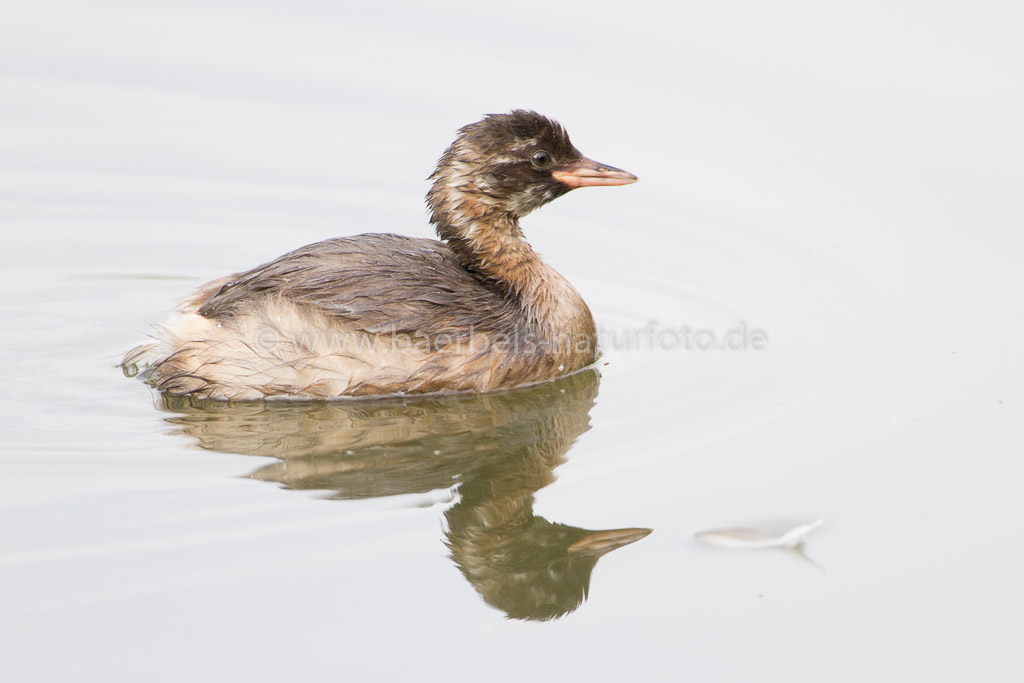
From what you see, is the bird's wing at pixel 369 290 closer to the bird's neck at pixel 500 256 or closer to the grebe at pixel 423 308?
the grebe at pixel 423 308

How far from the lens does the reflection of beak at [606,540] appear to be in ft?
17.8

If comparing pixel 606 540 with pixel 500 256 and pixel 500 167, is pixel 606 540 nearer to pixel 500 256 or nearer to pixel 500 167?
pixel 500 256

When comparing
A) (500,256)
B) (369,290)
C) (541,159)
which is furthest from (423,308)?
(541,159)

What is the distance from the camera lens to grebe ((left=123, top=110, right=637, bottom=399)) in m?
6.61

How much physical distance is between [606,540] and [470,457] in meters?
1.00

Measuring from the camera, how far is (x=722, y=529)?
5539mm

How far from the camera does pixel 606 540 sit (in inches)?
215

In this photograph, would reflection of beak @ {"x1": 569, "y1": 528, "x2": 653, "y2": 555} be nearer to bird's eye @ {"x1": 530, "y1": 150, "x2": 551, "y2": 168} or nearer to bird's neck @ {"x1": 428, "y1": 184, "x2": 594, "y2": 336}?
bird's neck @ {"x1": 428, "y1": 184, "x2": 594, "y2": 336}

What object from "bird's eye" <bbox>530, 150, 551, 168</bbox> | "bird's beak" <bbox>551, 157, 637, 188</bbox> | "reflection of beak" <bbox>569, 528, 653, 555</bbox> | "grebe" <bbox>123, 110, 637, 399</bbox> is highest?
"bird's eye" <bbox>530, 150, 551, 168</bbox>

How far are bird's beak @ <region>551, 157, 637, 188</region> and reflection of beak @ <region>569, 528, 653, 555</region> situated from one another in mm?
2288

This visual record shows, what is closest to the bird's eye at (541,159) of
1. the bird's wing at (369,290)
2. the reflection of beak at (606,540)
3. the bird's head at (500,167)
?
the bird's head at (500,167)

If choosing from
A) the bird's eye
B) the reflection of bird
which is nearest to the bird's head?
the bird's eye

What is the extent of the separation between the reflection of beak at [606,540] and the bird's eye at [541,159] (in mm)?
2285

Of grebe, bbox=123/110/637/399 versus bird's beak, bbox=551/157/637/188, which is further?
bird's beak, bbox=551/157/637/188
